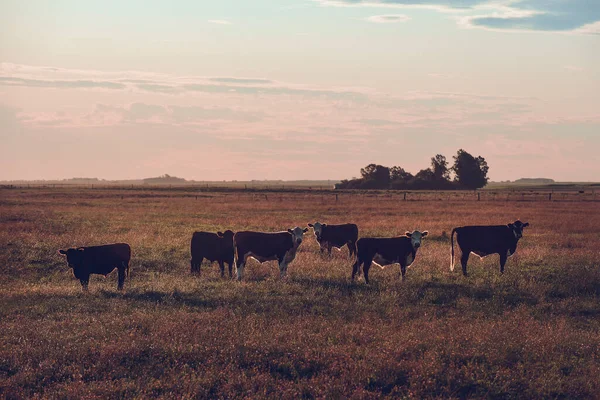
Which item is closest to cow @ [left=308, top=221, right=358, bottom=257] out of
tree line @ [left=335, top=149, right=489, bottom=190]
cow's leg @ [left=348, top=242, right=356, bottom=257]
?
cow's leg @ [left=348, top=242, right=356, bottom=257]

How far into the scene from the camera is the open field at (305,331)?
8680mm

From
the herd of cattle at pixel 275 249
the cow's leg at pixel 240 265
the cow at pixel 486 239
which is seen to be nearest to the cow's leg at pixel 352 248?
the cow at pixel 486 239

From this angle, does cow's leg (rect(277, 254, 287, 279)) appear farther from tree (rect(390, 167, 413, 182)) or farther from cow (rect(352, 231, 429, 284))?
tree (rect(390, 167, 413, 182))

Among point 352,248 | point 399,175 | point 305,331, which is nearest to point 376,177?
point 399,175

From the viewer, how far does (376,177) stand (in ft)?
435

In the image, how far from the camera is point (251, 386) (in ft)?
28.0

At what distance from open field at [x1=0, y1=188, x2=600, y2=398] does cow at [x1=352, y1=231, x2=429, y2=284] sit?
0.58 meters

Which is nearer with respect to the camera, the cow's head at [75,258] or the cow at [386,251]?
the cow's head at [75,258]

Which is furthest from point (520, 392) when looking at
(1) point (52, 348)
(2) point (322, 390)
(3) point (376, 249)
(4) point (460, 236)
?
(4) point (460, 236)

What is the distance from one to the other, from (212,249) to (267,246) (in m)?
1.96

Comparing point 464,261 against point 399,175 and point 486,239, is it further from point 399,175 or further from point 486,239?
point 399,175

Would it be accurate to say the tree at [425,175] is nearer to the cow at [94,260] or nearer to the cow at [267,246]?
the cow at [267,246]

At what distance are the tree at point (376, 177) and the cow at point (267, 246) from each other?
114m

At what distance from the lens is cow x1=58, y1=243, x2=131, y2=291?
1567cm
